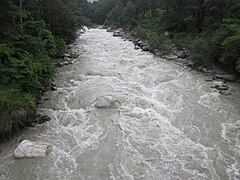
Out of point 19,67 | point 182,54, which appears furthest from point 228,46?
point 19,67

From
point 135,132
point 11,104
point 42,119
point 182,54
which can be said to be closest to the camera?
point 11,104

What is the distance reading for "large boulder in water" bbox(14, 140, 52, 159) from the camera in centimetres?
814

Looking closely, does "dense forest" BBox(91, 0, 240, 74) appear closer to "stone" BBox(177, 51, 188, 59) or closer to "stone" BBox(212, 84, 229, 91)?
"stone" BBox(177, 51, 188, 59)

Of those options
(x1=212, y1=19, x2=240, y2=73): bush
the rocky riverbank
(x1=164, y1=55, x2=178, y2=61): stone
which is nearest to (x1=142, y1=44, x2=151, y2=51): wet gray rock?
the rocky riverbank

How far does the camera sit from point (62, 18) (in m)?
23.6

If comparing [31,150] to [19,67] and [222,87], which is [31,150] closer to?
[19,67]

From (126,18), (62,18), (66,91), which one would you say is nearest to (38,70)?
(66,91)

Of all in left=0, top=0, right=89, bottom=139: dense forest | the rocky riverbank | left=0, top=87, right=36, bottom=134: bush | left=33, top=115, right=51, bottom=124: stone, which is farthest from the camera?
the rocky riverbank

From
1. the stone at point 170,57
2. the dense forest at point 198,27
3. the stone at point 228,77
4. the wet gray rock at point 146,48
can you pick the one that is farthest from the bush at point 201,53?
the wet gray rock at point 146,48

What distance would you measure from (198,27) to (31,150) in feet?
75.9

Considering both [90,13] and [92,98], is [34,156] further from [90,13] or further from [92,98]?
[90,13]

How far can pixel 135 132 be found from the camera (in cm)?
959

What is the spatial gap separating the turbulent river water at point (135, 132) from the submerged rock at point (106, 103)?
11.3 inches

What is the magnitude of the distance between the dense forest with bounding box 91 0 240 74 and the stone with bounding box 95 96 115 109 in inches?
287
